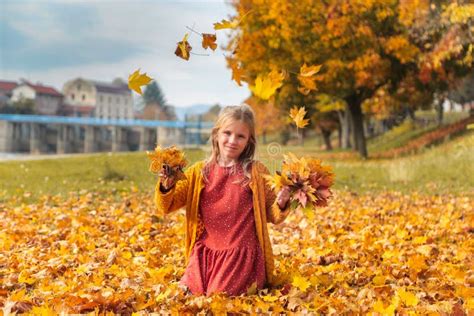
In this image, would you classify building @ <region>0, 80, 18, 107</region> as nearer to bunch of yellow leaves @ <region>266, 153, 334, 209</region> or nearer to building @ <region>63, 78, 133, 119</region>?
building @ <region>63, 78, 133, 119</region>

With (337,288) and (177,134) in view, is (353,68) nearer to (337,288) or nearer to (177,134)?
(337,288)

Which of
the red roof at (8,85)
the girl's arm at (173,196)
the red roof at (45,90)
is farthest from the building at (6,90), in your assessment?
the girl's arm at (173,196)

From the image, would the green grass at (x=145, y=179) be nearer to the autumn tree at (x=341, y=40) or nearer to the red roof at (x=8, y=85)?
the autumn tree at (x=341, y=40)

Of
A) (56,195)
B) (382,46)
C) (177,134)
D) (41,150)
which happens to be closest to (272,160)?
(56,195)

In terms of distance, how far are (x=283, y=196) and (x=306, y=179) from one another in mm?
218

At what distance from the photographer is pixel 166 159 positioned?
12.3 ft

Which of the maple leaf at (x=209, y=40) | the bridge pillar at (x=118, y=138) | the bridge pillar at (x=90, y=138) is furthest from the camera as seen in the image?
the bridge pillar at (x=90, y=138)

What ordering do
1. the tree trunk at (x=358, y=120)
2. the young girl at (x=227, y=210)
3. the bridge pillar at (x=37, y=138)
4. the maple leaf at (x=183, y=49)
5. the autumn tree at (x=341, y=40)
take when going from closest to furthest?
1. the maple leaf at (x=183, y=49)
2. the young girl at (x=227, y=210)
3. the autumn tree at (x=341, y=40)
4. the tree trunk at (x=358, y=120)
5. the bridge pillar at (x=37, y=138)

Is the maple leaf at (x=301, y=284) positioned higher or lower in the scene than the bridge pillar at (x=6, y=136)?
lower

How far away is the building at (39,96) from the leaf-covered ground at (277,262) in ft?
257

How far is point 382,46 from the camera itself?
20344 millimetres

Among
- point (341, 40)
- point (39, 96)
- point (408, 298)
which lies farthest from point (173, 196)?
point (39, 96)

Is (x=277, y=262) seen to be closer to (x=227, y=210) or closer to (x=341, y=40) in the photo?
(x=227, y=210)

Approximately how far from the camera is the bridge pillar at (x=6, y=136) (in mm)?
72812
